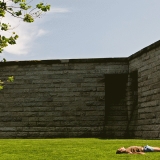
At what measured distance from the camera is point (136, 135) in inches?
653

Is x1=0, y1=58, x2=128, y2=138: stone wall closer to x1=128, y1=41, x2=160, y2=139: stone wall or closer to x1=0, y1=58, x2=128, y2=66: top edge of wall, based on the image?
x1=0, y1=58, x2=128, y2=66: top edge of wall

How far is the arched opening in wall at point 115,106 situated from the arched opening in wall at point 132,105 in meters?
0.29

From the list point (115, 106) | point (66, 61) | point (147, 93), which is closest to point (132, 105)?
point (115, 106)

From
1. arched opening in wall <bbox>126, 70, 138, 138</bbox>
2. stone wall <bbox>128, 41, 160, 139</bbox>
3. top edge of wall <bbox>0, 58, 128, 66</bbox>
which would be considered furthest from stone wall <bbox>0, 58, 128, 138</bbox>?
stone wall <bbox>128, 41, 160, 139</bbox>

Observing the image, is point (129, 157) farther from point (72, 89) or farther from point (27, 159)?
point (72, 89)

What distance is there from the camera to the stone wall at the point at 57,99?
17688 mm

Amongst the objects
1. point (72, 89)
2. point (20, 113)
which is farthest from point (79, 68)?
point (20, 113)

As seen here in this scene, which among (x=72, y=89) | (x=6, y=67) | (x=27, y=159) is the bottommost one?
(x=27, y=159)

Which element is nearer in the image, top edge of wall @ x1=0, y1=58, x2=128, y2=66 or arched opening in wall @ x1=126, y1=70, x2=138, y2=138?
arched opening in wall @ x1=126, y1=70, x2=138, y2=138

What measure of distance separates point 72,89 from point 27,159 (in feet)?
33.4

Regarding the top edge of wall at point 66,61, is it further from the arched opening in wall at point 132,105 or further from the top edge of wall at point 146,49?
the arched opening in wall at point 132,105

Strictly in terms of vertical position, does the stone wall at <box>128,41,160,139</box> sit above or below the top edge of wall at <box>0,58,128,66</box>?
below

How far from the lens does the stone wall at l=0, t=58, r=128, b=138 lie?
17688 millimetres

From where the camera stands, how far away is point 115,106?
58.6ft
